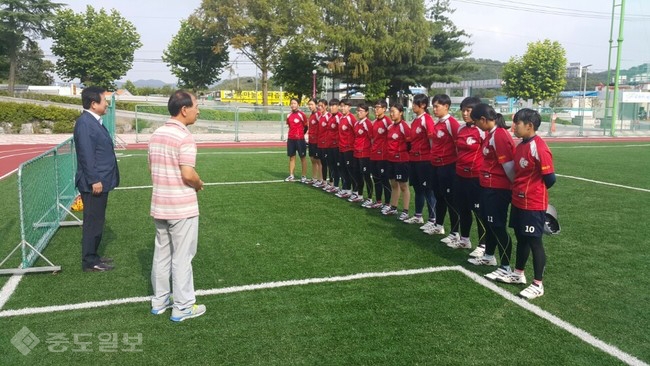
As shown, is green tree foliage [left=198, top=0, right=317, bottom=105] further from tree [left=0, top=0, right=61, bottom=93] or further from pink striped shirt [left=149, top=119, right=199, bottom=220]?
pink striped shirt [left=149, top=119, right=199, bottom=220]

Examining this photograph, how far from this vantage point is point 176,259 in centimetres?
409

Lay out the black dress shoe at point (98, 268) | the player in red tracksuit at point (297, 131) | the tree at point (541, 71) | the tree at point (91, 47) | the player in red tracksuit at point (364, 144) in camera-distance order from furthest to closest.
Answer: the tree at point (541, 71) < the tree at point (91, 47) < the player in red tracksuit at point (297, 131) < the player in red tracksuit at point (364, 144) < the black dress shoe at point (98, 268)

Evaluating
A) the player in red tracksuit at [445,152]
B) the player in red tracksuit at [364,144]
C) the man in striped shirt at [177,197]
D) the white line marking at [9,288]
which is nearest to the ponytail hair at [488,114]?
the player in red tracksuit at [445,152]

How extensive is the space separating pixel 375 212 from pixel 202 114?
2213 centimetres

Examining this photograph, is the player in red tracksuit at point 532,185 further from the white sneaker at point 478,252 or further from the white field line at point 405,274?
the white sneaker at point 478,252

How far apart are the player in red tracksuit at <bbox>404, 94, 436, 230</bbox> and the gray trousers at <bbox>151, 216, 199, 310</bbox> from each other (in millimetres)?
3985

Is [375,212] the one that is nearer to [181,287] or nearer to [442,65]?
[181,287]

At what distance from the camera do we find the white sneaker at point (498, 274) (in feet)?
16.9

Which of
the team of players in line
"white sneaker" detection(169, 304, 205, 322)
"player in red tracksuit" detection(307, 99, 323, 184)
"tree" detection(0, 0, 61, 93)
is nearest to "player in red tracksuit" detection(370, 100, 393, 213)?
the team of players in line

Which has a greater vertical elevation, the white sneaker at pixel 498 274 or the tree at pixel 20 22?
the tree at pixel 20 22

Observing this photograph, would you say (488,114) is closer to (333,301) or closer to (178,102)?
(333,301)

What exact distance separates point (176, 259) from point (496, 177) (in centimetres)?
329

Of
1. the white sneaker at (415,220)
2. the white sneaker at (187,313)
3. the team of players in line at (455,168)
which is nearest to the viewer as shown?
the white sneaker at (187,313)

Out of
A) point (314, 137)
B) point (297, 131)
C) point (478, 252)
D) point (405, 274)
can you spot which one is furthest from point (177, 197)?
point (297, 131)
